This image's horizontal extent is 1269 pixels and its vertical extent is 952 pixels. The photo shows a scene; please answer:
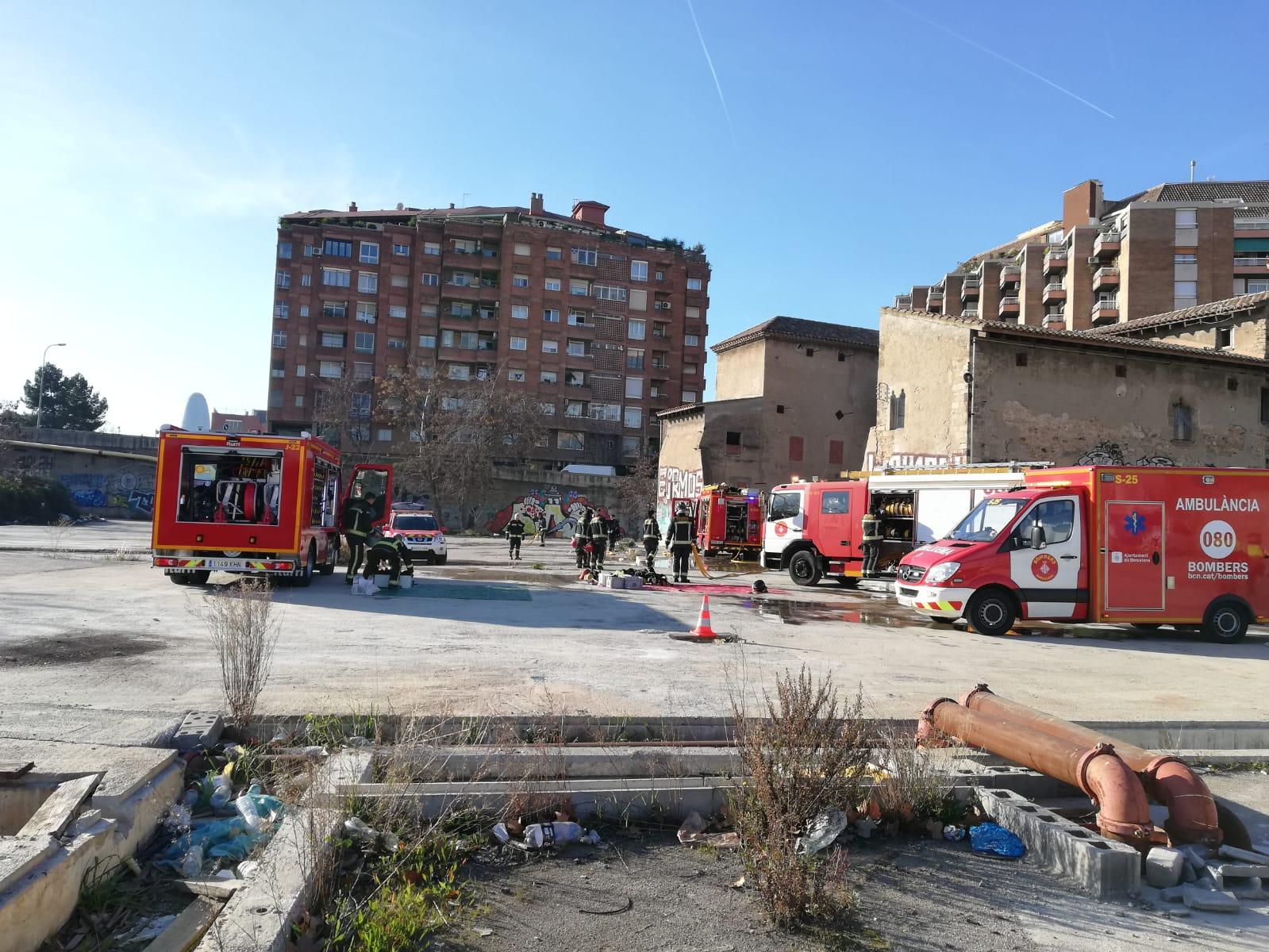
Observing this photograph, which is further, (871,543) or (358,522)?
(871,543)

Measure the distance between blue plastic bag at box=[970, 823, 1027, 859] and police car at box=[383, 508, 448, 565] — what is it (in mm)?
20395

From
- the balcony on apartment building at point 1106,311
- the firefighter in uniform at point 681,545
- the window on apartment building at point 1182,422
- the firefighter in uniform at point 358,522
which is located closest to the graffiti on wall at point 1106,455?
the window on apartment building at point 1182,422

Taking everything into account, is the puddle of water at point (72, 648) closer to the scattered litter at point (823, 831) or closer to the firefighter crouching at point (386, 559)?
the firefighter crouching at point (386, 559)

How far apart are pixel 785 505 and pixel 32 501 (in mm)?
35737

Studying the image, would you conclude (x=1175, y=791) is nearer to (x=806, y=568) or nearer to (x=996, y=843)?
(x=996, y=843)

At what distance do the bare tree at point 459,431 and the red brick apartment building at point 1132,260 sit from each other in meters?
29.2

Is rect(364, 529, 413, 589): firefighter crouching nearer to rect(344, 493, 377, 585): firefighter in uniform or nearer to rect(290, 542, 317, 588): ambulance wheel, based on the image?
rect(344, 493, 377, 585): firefighter in uniform

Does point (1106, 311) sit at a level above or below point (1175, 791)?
above

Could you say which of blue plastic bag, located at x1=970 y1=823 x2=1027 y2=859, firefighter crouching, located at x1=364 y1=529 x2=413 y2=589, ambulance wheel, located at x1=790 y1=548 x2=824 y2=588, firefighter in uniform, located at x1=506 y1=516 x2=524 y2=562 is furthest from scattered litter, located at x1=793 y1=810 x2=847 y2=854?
firefighter in uniform, located at x1=506 y1=516 x2=524 y2=562

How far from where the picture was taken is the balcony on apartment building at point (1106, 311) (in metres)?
62.9

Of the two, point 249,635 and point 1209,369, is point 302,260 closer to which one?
point 1209,369

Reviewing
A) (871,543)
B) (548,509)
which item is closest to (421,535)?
(871,543)

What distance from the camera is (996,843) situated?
15.5 feet

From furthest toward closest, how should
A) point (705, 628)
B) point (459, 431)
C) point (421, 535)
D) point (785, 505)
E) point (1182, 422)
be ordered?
point (459, 431), point (1182, 422), point (421, 535), point (785, 505), point (705, 628)
